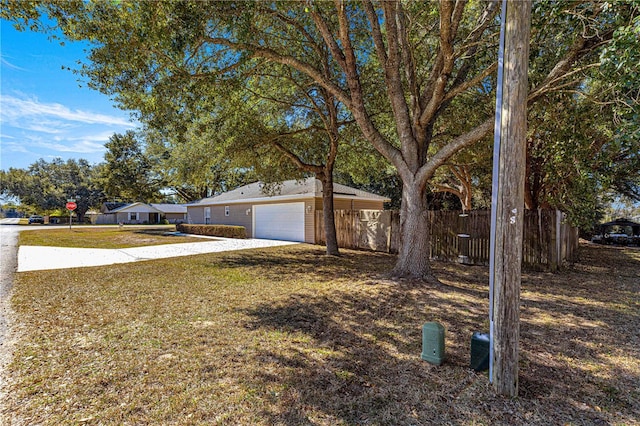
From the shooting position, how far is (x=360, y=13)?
7977 millimetres

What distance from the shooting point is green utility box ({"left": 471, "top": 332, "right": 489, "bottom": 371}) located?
2.95 m

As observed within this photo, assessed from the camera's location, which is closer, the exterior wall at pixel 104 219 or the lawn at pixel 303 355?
the lawn at pixel 303 355

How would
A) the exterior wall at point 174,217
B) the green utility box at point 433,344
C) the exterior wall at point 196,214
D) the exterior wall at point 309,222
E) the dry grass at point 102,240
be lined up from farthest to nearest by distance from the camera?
the exterior wall at point 174,217
the exterior wall at point 196,214
the exterior wall at point 309,222
the dry grass at point 102,240
the green utility box at point 433,344

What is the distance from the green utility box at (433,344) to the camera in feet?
10.4

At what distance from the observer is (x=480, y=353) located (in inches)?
118

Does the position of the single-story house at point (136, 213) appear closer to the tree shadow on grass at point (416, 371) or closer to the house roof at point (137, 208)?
the house roof at point (137, 208)

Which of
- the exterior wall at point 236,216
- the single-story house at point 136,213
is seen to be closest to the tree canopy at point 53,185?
the single-story house at point 136,213

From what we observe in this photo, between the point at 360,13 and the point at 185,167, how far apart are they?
7601mm

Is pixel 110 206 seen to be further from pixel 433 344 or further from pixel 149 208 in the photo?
pixel 433 344

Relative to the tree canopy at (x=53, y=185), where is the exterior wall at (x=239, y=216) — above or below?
below

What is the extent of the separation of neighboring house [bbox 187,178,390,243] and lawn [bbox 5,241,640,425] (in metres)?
8.74

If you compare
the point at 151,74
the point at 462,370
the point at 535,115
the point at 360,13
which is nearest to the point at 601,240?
the point at 535,115

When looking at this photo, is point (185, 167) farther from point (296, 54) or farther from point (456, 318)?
point (456, 318)

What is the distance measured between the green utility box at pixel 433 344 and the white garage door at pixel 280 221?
12.7m
